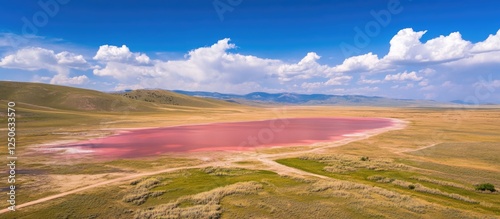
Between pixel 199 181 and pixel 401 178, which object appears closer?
pixel 199 181

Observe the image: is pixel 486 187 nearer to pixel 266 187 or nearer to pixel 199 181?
pixel 266 187

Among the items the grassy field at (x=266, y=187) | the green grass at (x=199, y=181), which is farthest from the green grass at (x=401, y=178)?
the green grass at (x=199, y=181)

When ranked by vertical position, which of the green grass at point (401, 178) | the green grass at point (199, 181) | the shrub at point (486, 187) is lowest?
the green grass at point (199, 181)

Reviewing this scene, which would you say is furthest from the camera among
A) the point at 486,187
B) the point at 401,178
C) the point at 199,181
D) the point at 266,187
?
the point at 401,178

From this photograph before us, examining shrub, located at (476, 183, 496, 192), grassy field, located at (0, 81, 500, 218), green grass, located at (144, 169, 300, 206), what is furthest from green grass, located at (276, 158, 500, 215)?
green grass, located at (144, 169, 300, 206)

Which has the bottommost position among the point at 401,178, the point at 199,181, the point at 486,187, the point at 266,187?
the point at 199,181

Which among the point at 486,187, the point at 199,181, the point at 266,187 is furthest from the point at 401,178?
the point at 199,181

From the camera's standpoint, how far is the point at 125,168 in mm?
44750

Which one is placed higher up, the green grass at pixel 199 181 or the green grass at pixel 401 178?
the green grass at pixel 401 178

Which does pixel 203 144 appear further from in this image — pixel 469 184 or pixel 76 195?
pixel 469 184

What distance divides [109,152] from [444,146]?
7604 centimetres

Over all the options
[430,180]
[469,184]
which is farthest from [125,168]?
[469,184]

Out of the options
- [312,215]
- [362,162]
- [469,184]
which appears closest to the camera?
[312,215]

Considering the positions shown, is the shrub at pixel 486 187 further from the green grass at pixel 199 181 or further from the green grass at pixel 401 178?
the green grass at pixel 199 181
